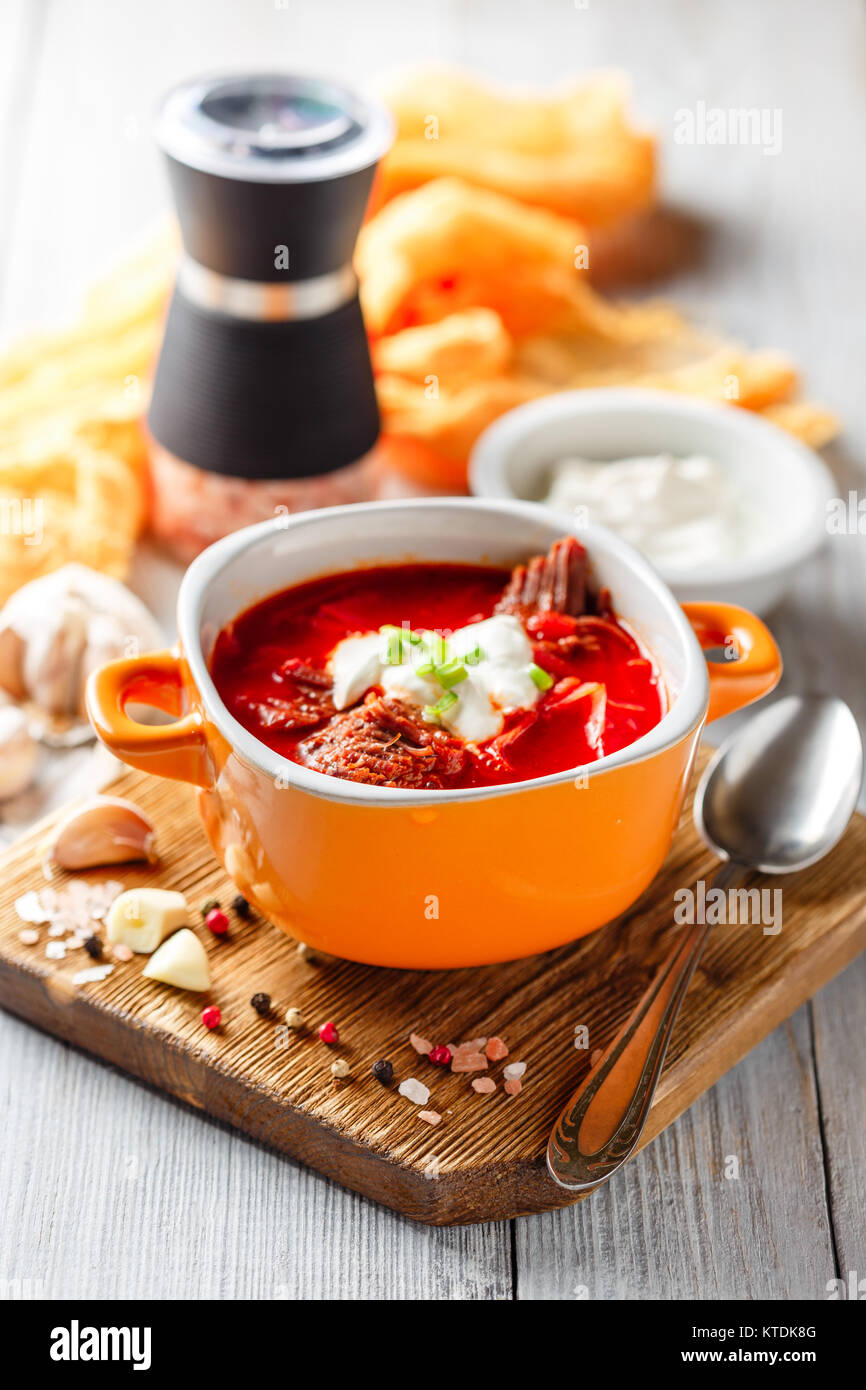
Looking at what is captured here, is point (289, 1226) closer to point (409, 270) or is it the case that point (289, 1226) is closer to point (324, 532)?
point (324, 532)

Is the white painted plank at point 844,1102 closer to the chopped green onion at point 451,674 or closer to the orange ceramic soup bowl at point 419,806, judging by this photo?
the orange ceramic soup bowl at point 419,806

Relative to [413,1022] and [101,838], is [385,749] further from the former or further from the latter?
[101,838]

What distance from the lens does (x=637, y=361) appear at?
2.71m

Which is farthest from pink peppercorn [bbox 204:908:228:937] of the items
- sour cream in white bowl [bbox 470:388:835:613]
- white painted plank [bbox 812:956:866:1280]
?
sour cream in white bowl [bbox 470:388:835:613]

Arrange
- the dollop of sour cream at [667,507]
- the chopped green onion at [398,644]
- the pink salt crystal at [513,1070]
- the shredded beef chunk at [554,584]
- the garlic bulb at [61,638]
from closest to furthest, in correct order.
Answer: the pink salt crystal at [513,1070] < the chopped green onion at [398,644] < the shredded beef chunk at [554,584] < the garlic bulb at [61,638] < the dollop of sour cream at [667,507]

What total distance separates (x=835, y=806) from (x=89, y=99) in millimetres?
2545

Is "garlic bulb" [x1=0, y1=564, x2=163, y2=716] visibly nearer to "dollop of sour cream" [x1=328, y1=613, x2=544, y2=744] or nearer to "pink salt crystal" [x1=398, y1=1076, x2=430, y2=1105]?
"dollop of sour cream" [x1=328, y1=613, x2=544, y2=744]

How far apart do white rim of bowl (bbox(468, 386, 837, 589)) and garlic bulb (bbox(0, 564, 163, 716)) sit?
536mm

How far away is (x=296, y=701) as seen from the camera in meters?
1.53

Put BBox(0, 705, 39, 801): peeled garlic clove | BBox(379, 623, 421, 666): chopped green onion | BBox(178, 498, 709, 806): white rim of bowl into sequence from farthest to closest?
1. BBox(0, 705, 39, 801): peeled garlic clove
2. BBox(379, 623, 421, 666): chopped green onion
3. BBox(178, 498, 709, 806): white rim of bowl

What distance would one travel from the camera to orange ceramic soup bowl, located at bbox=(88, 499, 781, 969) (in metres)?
1.34

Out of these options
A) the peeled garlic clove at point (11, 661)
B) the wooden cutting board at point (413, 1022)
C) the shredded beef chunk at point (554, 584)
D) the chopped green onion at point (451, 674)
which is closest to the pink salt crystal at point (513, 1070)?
the wooden cutting board at point (413, 1022)

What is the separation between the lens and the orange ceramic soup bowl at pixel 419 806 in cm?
134

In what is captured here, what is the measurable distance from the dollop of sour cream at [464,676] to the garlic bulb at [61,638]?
453 millimetres
